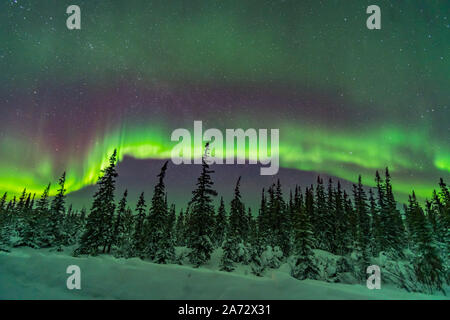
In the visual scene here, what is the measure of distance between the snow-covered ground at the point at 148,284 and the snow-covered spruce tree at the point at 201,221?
1741cm

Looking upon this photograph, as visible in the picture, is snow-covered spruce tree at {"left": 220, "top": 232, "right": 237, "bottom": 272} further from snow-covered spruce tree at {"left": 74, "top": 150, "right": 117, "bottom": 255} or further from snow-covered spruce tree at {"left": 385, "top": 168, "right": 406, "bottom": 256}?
snow-covered spruce tree at {"left": 385, "top": 168, "right": 406, "bottom": 256}

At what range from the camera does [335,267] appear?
795 inches

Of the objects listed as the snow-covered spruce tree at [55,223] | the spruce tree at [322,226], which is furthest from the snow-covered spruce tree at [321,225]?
the snow-covered spruce tree at [55,223]

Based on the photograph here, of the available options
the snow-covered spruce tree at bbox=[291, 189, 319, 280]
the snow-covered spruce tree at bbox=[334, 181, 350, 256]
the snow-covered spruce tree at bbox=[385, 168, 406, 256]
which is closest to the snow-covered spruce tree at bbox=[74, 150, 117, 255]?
the snow-covered spruce tree at bbox=[291, 189, 319, 280]

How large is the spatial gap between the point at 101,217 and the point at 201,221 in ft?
48.8

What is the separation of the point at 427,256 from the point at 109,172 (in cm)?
3818

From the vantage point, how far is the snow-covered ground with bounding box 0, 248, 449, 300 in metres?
5.15

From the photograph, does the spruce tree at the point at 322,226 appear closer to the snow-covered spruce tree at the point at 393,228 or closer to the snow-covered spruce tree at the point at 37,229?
the snow-covered spruce tree at the point at 393,228

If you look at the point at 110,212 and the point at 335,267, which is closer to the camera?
the point at 335,267

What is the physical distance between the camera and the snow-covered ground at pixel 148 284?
515 centimetres
